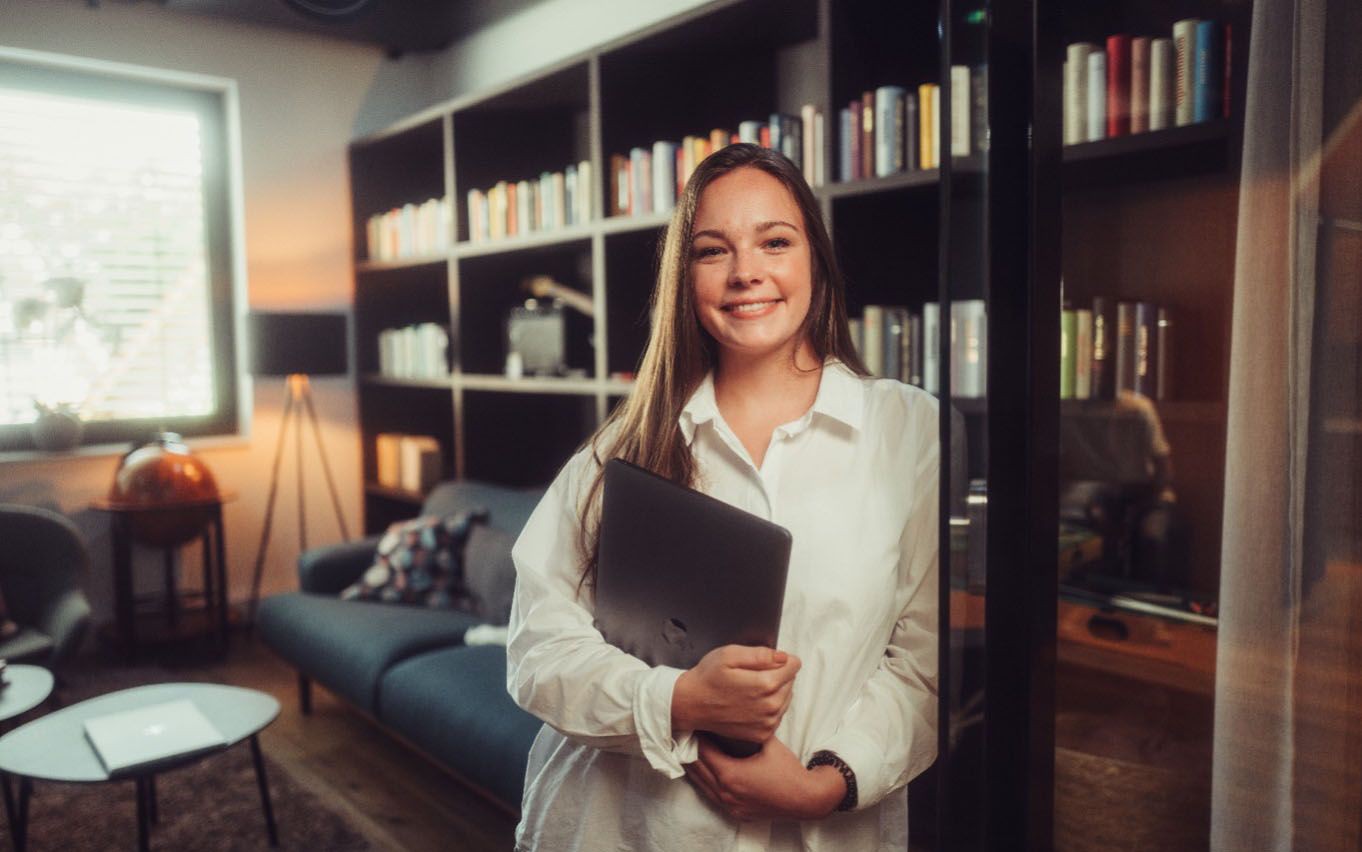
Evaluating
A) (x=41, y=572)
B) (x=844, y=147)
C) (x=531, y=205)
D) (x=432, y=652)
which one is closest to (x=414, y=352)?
(x=531, y=205)

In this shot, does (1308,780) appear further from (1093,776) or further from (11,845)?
(11,845)

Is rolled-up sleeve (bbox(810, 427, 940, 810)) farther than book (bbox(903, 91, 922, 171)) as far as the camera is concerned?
No

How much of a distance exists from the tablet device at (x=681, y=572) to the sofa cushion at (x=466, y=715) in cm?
115

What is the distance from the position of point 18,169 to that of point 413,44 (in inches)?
69.5

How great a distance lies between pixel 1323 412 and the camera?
735 mm

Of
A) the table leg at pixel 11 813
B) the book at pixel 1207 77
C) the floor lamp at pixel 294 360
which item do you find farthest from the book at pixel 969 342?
the floor lamp at pixel 294 360

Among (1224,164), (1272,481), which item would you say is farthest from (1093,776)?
(1224,164)

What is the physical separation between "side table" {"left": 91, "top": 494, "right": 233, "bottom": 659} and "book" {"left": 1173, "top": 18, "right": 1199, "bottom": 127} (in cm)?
378

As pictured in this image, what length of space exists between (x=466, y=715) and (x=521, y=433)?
188cm

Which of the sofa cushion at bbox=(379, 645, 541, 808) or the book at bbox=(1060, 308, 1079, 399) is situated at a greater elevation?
the book at bbox=(1060, 308, 1079, 399)

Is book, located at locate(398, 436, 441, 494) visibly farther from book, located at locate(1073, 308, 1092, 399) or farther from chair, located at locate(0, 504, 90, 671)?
book, located at locate(1073, 308, 1092, 399)

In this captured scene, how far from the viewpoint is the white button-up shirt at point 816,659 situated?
3.25ft

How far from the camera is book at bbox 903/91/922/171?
2.29 metres

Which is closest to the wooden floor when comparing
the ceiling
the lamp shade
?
the lamp shade
